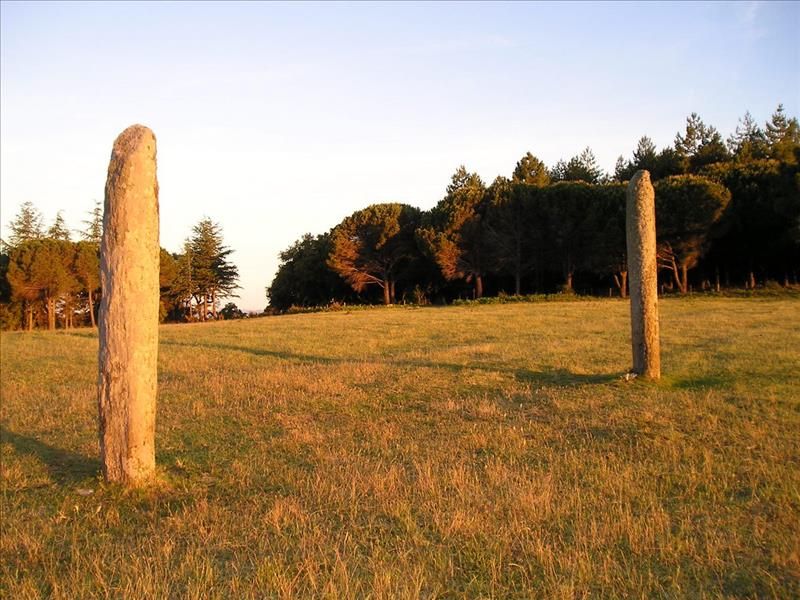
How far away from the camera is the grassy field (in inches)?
196

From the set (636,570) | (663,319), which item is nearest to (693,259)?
(663,319)

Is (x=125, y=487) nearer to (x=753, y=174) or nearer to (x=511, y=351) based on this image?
(x=511, y=351)

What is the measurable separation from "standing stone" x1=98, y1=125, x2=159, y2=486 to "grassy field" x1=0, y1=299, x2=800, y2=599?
0.51 metres

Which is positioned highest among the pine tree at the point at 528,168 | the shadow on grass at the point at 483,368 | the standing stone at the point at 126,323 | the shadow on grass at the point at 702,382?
the pine tree at the point at 528,168

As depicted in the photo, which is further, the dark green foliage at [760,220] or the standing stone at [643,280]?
the dark green foliage at [760,220]

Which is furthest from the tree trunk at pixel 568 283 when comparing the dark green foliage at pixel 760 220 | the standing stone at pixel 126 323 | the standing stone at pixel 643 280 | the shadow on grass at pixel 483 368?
the standing stone at pixel 126 323

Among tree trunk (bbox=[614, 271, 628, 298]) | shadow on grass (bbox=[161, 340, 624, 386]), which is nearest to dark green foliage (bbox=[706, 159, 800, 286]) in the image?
tree trunk (bbox=[614, 271, 628, 298])

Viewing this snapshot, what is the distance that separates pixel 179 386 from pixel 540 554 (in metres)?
11.5

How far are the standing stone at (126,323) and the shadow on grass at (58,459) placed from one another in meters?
0.74

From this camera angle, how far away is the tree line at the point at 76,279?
59.0 metres

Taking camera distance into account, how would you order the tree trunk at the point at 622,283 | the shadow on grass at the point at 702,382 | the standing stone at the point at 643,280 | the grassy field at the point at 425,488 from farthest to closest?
the tree trunk at the point at 622,283 < the standing stone at the point at 643,280 < the shadow on grass at the point at 702,382 < the grassy field at the point at 425,488

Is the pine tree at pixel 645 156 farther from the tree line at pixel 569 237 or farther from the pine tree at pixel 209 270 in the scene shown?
the pine tree at pixel 209 270

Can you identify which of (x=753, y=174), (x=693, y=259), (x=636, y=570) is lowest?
(x=636, y=570)

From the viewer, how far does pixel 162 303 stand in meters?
71.6
